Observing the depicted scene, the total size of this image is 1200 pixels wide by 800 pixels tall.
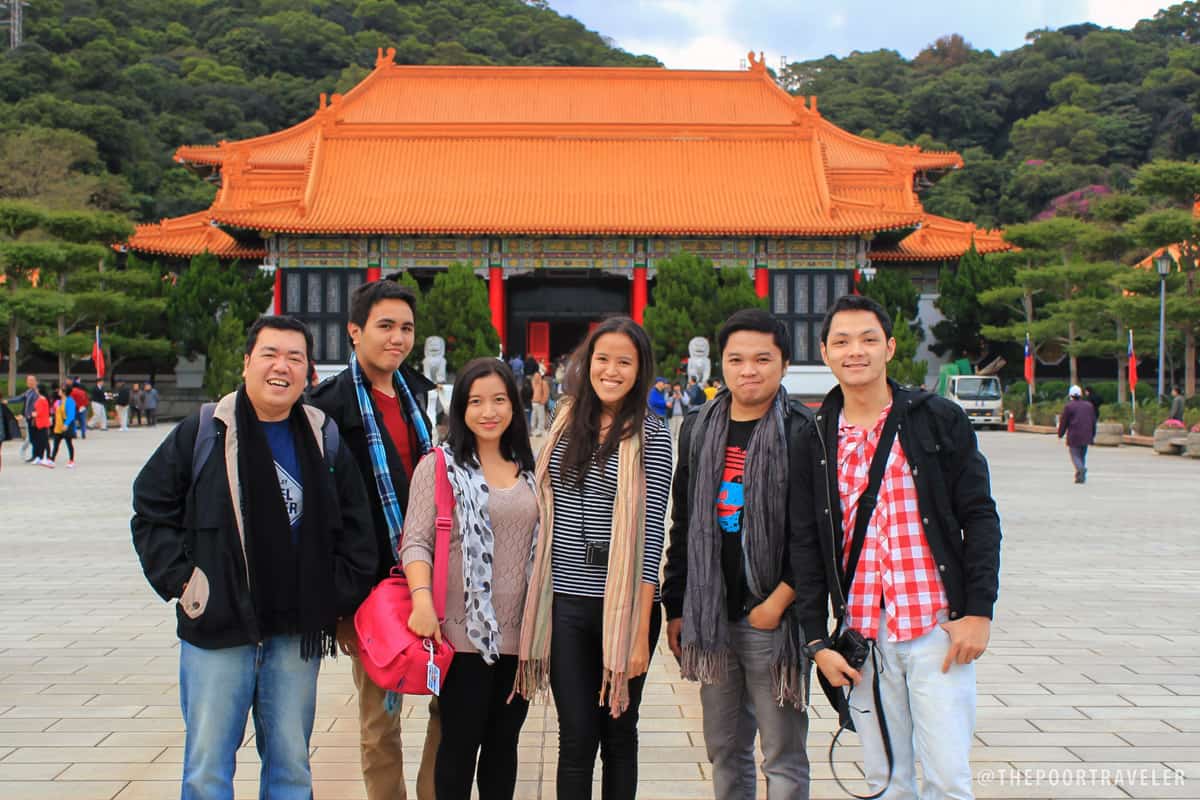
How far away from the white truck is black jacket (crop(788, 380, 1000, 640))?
2355 centimetres

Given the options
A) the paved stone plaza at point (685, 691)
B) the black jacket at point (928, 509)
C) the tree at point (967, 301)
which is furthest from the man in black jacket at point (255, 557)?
the tree at point (967, 301)

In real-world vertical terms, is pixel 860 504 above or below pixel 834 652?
above

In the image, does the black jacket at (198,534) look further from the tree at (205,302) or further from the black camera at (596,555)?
the tree at (205,302)

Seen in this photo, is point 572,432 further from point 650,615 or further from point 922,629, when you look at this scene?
point 922,629

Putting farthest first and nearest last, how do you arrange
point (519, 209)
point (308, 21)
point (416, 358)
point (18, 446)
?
point (308, 21)
point (519, 209)
point (416, 358)
point (18, 446)

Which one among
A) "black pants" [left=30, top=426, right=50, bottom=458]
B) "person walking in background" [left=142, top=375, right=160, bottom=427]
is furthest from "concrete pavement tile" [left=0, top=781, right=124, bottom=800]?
"person walking in background" [left=142, top=375, right=160, bottom=427]

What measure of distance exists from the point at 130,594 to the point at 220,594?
14.8 feet

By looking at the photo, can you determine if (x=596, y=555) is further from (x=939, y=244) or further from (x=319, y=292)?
(x=939, y=244)

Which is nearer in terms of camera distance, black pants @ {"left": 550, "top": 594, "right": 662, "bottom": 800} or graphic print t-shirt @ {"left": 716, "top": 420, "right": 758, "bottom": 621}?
black pants @ {"left": 550, "top": 594, "right": 662, "bottom": 800}

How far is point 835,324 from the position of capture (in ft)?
9.85

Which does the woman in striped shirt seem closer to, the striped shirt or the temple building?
the striped shirt

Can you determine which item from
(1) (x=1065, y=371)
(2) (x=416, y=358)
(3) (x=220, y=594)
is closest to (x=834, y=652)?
(3) (x=220, y=594)

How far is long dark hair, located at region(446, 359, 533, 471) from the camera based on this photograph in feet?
10.5

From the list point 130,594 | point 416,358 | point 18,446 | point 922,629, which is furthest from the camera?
point 416,358
